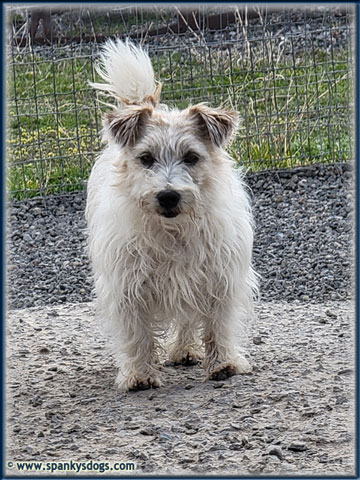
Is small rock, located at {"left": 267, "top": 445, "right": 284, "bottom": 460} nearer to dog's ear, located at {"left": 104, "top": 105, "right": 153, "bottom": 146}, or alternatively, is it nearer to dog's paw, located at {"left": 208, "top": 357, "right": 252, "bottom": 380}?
dog's paw, located at {"left": 208, "top": 357, "right": 252, "bottom": 380}

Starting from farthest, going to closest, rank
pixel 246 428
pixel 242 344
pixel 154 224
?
pixel 242 344 < pixel 154 224 < pixel 246 428

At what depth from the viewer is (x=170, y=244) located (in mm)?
4879

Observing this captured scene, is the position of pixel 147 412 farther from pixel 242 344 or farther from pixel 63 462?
pixel 242 344

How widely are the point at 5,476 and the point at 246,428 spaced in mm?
1100

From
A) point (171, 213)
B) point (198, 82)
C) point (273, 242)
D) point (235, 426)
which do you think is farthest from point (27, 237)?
point (235, 426)

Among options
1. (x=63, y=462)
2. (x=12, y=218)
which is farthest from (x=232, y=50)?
(x=63, y=462)

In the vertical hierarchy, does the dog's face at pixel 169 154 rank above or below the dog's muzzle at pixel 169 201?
above

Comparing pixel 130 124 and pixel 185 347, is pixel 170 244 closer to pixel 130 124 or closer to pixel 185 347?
pixel 130 124

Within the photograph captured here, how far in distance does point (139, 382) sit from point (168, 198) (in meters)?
0.95

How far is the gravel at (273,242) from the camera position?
699cm

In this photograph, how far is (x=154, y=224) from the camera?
482 cm

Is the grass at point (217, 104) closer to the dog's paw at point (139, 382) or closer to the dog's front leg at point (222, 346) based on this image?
the dog's front leg at point (222, 346)

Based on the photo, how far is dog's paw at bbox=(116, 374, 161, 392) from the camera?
15.9 feet

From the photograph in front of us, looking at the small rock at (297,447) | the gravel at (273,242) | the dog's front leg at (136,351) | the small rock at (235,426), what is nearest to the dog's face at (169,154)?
the dog's front leg at (136,351)
